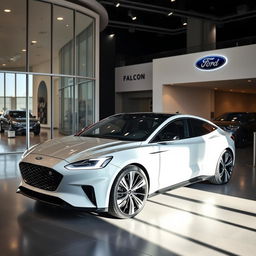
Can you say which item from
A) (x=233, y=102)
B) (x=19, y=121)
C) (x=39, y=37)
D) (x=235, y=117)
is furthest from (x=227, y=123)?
(x=233, y=102)

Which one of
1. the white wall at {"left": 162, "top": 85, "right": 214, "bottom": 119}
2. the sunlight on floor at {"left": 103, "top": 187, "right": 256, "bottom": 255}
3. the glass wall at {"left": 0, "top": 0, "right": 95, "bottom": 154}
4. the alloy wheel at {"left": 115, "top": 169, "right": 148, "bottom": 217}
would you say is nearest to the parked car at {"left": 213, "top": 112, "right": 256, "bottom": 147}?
the white wall at {"left": 162, "top": 85, "right": 214, "bottom": 119}

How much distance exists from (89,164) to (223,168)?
3270mm

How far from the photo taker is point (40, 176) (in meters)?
4.26

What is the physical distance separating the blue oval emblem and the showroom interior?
0.15 metres

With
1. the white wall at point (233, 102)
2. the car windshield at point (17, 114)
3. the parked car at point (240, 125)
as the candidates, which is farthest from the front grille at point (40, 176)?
the white wall at point (233, 102)

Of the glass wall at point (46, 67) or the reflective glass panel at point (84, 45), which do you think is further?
the reflective glass panel at point (84, 45)

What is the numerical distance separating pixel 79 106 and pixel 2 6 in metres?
4.44

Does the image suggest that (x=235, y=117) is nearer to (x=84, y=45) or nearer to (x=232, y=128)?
(x=232, y=128)

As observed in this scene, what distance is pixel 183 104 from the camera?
62.1 feet

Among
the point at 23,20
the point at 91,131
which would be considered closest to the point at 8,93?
the point at 23,20

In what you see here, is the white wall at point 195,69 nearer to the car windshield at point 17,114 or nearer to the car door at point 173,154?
the car windshield at point 17,114

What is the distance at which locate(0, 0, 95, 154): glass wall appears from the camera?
11.5 meters

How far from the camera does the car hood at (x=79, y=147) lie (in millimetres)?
4230

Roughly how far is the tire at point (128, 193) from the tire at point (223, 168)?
7.01 ft
